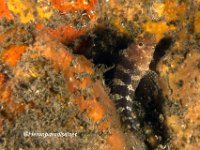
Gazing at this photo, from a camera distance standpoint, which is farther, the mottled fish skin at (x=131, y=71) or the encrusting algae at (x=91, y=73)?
the mottled fish skin at (x=131, y=71)

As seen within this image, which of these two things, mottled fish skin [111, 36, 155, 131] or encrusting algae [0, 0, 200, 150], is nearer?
encrusting algae [0, 0, 200, 150]

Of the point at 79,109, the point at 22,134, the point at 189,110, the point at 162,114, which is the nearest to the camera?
the point at 22,134

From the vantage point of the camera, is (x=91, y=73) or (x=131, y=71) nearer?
(x=91, y=73)

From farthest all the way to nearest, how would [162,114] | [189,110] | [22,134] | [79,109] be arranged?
[162,114] < [189,110] < [79,109] < [22,134]

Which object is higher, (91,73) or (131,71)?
(91,73)

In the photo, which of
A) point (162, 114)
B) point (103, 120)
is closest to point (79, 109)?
point (103, 120)

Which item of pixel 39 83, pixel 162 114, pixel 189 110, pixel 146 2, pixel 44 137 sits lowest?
pixel 162 114

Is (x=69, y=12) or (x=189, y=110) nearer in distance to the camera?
(x=189, y=110)

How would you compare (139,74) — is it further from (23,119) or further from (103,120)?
(23,119)
